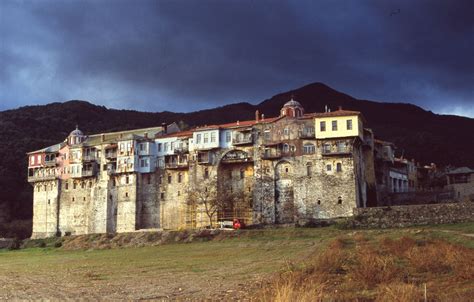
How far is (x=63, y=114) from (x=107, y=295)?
138m

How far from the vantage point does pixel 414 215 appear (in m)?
58.6

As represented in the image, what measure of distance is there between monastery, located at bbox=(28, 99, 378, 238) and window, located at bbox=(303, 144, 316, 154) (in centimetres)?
12

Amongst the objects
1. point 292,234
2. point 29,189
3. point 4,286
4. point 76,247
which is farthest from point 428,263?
point 29,189

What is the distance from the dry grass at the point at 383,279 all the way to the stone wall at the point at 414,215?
30.8 metres

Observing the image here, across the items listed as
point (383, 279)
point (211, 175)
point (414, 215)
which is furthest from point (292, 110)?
point (383, 279)

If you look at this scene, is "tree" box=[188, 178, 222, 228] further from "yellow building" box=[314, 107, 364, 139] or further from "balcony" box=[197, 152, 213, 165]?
"yellow building" box=[314, 107, 364, 139]

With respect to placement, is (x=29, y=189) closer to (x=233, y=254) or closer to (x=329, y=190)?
(x=329, y=190)

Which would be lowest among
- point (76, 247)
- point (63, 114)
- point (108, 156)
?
point (76, 247)

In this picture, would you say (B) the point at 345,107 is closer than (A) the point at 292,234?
No

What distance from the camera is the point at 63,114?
6019 inches

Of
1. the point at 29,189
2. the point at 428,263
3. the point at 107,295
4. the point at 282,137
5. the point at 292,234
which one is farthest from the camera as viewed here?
the point at 29,189

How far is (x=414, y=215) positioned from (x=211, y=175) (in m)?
27.0

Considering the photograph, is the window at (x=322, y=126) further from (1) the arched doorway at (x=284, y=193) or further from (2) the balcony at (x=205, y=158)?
(2) the balcony at (x=205, y=158)

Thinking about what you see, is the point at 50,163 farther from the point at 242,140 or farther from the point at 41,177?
the point at 242,140
